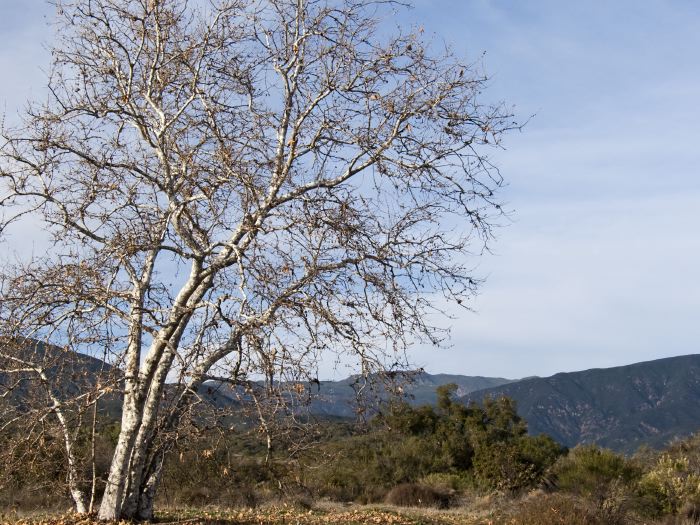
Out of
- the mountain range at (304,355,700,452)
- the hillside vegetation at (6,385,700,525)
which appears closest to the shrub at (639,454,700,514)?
the hillside vegetation at (6,385,700,525)

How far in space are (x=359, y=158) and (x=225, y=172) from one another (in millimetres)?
1834

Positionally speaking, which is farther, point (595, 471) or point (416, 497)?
point (416, 497)

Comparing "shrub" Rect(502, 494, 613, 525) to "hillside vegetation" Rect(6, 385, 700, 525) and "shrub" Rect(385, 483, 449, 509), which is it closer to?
"hillside vegetation" Rect(6, 385, 700, 525)

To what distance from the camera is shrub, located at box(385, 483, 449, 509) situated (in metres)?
22.6

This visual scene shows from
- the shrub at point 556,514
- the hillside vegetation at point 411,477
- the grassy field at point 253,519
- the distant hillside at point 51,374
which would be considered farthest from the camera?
the shrub at point 556,514

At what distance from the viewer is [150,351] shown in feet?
34.3

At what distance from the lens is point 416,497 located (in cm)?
2311

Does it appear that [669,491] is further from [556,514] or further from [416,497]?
[556,514]

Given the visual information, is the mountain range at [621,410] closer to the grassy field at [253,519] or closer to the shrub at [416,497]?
the shrub at [416,497]

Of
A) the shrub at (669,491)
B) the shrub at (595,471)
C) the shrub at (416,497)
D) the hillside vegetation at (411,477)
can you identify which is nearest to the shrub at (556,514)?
the hillside vegetation at (411,477)

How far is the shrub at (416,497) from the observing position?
74.3ft

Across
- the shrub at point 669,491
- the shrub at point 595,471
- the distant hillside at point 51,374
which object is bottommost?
the shrub at point 669,491

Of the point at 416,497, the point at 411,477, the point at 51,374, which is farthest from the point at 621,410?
the point at 51,374

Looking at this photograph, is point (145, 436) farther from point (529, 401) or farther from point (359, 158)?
point (529, 401)
